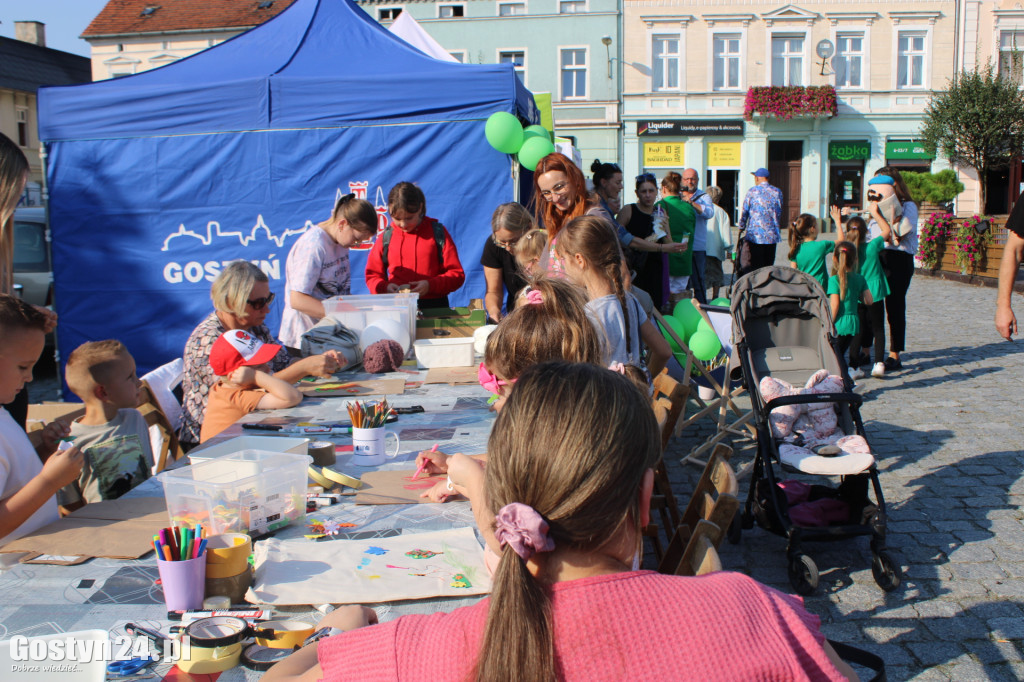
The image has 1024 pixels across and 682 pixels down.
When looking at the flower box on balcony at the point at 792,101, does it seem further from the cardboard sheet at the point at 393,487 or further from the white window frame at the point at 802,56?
the cardboard sheet at the point at 393,487

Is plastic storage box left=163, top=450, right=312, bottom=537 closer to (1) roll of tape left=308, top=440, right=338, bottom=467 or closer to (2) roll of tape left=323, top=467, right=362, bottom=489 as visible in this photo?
(2) roll of tape left=323, top=467, right=362, bottom=489

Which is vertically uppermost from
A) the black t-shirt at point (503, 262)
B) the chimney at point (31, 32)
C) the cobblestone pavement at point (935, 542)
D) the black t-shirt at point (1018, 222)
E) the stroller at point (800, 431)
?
the chimney at point (31, 32)

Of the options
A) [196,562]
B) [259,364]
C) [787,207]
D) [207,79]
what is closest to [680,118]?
[787,207]

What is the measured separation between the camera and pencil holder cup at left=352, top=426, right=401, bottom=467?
2.76 meters

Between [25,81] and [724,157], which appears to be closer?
[724,157]

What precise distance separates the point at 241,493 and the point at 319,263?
314 cm

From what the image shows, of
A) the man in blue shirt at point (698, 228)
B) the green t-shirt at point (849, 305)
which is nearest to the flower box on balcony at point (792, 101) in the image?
the man in blue shirt at point (698, 228)

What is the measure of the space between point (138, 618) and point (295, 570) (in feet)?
1.13

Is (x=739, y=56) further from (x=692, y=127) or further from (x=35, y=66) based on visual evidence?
(x=35, y=66)

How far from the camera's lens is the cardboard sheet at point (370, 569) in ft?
5.90

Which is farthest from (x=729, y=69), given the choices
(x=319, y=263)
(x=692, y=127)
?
(x=319, y=263)

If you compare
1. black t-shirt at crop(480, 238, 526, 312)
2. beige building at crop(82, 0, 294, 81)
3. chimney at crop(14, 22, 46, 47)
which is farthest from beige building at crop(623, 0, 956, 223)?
chimney at crop(14, 22, 46, 47)

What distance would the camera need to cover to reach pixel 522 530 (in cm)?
110

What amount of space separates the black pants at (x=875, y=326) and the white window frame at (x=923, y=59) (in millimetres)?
24977
